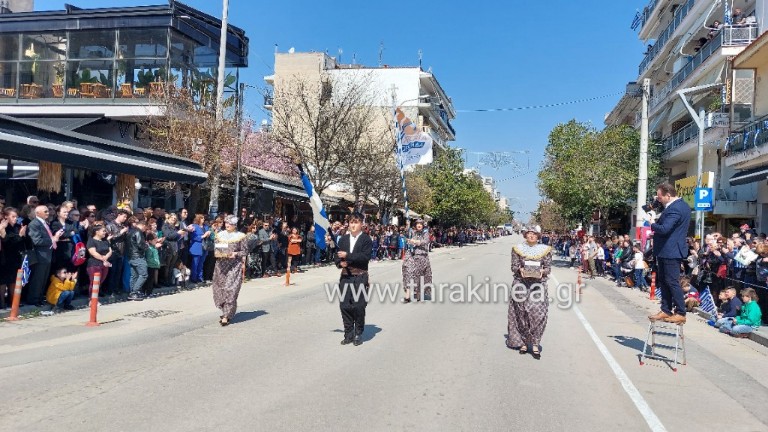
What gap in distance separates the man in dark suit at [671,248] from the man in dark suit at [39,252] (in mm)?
9939

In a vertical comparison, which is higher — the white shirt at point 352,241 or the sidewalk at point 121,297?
the white shirt at point 352,241

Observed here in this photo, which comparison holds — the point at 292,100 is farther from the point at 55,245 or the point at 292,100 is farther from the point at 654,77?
the point at 654,77

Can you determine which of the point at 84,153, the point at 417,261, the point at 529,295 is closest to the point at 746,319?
the point at 529,295

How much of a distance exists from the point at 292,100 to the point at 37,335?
77.7ft

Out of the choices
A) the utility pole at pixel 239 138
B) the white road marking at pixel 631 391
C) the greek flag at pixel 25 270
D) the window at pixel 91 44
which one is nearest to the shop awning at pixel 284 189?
the utility pole at pixel 239 138

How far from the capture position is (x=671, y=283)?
823cm

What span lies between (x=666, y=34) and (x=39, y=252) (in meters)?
39.5

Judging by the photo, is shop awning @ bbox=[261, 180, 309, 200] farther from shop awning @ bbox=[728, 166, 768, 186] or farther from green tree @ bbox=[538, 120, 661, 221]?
shop awning @ bbox=[728, 166, 768, 186]

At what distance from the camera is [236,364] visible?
24.1 feet

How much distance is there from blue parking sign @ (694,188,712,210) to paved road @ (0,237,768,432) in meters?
6.83

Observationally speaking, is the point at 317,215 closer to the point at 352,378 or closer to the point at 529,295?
the point at 529,295

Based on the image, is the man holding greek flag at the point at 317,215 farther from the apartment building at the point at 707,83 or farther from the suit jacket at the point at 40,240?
the apartment building at the point at 707,83

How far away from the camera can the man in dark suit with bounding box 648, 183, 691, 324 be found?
8.14 metres

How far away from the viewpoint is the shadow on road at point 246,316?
10.9 m
